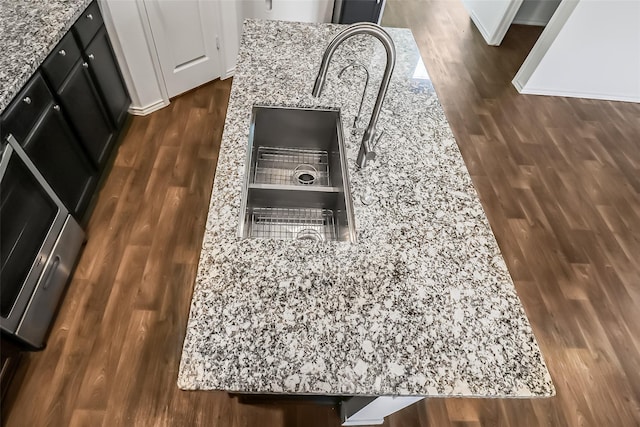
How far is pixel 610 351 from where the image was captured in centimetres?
187

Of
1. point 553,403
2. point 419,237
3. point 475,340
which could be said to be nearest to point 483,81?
point 553,403

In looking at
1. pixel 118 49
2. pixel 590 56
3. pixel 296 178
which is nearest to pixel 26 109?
pixel 118 49

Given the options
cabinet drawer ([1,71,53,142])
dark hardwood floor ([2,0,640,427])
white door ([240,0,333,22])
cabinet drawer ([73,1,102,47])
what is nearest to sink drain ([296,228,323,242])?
dark hardwood floor ([2,0,640,427])

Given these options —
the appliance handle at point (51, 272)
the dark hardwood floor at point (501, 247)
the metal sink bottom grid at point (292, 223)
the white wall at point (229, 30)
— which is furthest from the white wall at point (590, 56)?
the appliance handle at point (51, 272)

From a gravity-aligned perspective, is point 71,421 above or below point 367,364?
below

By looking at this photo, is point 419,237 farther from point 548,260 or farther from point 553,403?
point 548,260

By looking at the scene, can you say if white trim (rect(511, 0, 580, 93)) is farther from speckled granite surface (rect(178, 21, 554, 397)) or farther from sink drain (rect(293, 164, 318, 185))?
sink drain (rect(293, 164, 318, 185))

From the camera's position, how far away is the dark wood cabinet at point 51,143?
146 centimetres

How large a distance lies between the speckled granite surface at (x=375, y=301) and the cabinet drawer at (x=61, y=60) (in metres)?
1.01

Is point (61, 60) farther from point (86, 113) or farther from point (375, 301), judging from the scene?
point (375, 301)

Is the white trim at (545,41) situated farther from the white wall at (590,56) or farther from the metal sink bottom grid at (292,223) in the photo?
the metal sink bottom grid at (292,223)

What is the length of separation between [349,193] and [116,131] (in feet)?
6.15

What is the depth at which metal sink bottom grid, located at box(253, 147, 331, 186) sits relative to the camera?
4.70 feet

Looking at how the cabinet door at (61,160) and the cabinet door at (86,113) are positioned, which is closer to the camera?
the cabinet door at (61,160)
